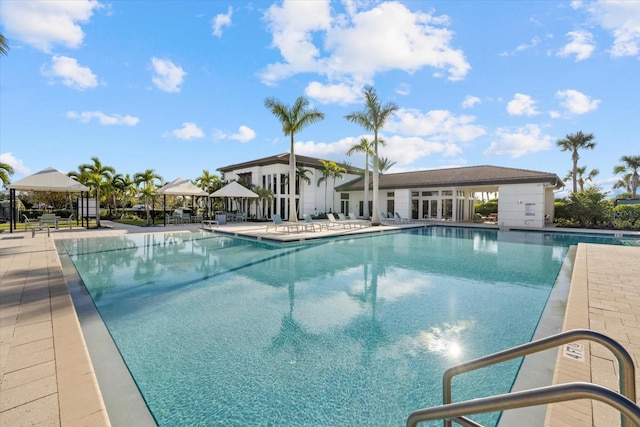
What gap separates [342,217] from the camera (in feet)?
82.8

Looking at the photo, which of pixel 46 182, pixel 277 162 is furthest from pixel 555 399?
pixel 277 162

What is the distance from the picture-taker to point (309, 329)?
496cm

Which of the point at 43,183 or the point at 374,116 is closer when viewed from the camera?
the point at 43,183

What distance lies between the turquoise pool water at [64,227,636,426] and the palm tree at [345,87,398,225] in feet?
42.4

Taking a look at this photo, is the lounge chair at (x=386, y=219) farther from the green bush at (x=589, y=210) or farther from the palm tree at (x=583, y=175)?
the palm tree at (x=583, y=175)

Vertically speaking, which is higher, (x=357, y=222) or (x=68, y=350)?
(x=357, y=222)

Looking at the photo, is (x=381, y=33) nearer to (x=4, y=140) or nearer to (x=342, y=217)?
(x=342, y=217)

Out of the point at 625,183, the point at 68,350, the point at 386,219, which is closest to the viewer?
the point at 68,350

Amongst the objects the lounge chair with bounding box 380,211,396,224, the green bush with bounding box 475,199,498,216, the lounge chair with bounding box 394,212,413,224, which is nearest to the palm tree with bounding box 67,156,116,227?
the lounge chair with bounding box 380,211,396,224

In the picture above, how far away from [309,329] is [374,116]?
20.3m

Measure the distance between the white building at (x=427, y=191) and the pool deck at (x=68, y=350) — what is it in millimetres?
16466

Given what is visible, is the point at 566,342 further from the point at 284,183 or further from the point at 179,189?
the point at 284,183

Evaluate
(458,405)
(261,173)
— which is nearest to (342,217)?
(261,173)

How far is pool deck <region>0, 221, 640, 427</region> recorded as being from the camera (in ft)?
8.51
